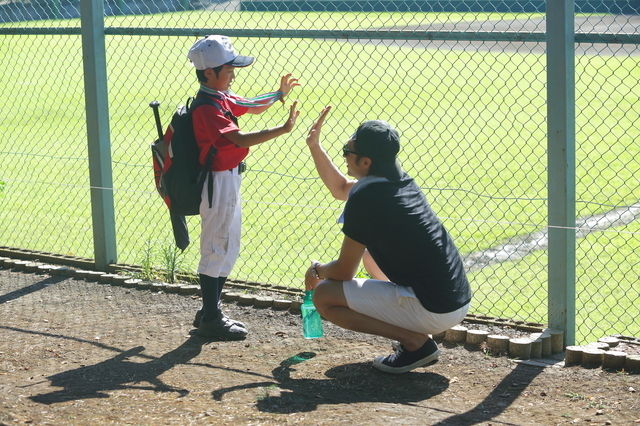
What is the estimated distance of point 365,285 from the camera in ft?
13.8

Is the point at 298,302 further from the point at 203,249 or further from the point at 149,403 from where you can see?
the point at 149,403

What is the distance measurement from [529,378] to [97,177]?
3654 mm

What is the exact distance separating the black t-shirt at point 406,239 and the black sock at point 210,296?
1189 millimetres

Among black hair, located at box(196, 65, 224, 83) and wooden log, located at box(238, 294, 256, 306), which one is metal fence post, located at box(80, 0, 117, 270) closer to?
wooden log, located at box(238, 294, 256, 306)

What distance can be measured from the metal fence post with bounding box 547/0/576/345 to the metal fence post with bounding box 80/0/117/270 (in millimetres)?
3369

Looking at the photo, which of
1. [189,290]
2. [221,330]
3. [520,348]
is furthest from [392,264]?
[189,290]

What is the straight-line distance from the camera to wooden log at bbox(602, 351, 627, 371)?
14.2 ft

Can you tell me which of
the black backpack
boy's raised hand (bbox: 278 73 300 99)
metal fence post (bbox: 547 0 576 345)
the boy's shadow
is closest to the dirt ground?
the boy's shadow

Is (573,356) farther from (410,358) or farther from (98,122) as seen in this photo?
(98,122)

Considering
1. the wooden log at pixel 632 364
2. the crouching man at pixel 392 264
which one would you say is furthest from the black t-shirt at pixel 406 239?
the wooden log at pixel 632 364

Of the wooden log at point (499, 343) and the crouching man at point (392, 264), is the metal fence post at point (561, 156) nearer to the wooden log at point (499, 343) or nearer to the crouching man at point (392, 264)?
the wooden log at point (499, 343)

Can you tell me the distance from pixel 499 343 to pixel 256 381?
1481mm

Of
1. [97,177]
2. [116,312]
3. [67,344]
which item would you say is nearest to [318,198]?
[97,177]

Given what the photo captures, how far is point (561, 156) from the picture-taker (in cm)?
447
